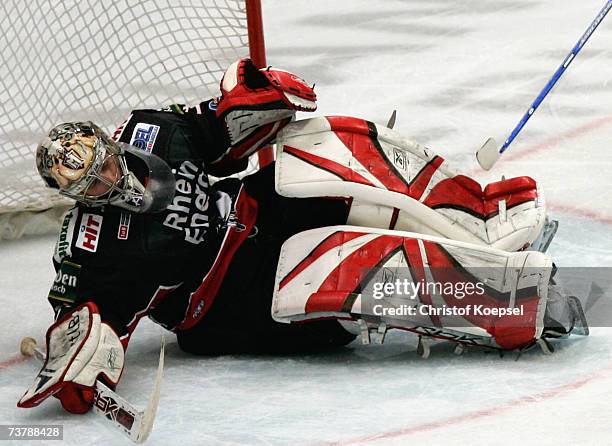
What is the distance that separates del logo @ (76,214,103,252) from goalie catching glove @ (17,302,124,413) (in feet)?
0.37

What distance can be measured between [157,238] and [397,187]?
0.48 metres

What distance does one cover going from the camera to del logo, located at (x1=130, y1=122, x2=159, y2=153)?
7.74ft

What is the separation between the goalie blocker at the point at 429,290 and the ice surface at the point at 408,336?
8cm

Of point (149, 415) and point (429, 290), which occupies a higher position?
point (429, 290)

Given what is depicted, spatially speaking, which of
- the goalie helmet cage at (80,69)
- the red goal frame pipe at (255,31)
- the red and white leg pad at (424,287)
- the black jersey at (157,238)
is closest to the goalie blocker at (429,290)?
the red and white leg pad at (424,287)

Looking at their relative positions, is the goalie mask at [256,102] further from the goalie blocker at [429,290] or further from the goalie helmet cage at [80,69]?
the goalie helmet cage at [80,69]

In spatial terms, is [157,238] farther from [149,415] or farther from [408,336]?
[408,336]

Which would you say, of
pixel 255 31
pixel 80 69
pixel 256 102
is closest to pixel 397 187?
pixel 256 102

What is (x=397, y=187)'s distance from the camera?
93.3 inches

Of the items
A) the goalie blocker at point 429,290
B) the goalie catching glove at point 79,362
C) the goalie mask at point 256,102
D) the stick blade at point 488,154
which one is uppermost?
the goalie mask at point 256,102

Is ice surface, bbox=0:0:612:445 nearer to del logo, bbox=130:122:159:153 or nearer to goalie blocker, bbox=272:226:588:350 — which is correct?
goalie blocker, bbox=272:226:588:350

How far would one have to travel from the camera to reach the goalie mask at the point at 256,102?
2389 millimetres

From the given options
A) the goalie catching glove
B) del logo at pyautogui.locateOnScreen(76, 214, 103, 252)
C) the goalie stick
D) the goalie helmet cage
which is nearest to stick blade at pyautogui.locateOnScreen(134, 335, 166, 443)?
the goalie stick

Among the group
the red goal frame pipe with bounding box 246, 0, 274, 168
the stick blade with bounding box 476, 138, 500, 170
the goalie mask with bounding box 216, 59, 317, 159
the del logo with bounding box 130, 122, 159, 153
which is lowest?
the stick blade with bounding box 476, 138, 500, 170
